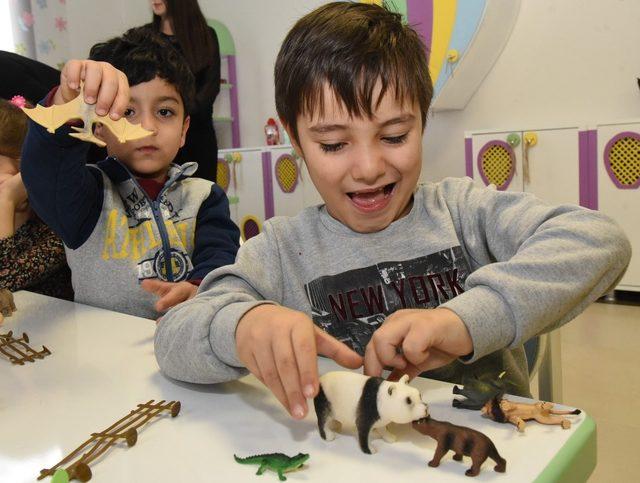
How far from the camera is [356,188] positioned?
A: 715 mm

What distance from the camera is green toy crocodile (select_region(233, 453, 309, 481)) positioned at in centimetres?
38

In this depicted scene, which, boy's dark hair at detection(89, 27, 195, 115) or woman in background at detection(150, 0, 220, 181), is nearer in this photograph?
boy's dark hair at detection(89, 27, 195, 115)

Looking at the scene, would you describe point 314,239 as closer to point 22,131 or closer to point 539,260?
point 539,260

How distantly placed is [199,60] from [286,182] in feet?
4.27

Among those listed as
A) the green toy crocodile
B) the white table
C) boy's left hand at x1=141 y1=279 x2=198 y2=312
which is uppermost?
boy's left hand at x1=141 y1=279 x2=198 y2=312

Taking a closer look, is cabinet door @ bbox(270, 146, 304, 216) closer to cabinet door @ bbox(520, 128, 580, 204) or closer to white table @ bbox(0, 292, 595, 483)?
cabinet door @ bbox(520, 128, 580, 204)

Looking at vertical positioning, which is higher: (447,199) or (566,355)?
(447,199)

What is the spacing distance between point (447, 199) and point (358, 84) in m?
0.21

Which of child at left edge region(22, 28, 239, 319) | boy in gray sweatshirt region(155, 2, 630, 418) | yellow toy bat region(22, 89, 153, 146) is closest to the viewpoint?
boy in gray sweatshirt region(155, 2, 630, 418)

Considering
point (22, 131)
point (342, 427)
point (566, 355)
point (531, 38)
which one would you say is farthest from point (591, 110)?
point (342, 427)

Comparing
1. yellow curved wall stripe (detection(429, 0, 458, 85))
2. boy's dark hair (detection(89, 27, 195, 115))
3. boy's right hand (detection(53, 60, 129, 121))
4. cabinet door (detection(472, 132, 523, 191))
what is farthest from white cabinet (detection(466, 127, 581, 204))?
boy's right hand (detection(53, 60, 129, 121))

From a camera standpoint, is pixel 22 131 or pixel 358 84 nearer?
pixel 358 84

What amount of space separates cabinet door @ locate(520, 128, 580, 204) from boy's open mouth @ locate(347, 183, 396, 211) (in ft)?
A: 6.22

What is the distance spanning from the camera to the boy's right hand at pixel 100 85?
2.14ft
